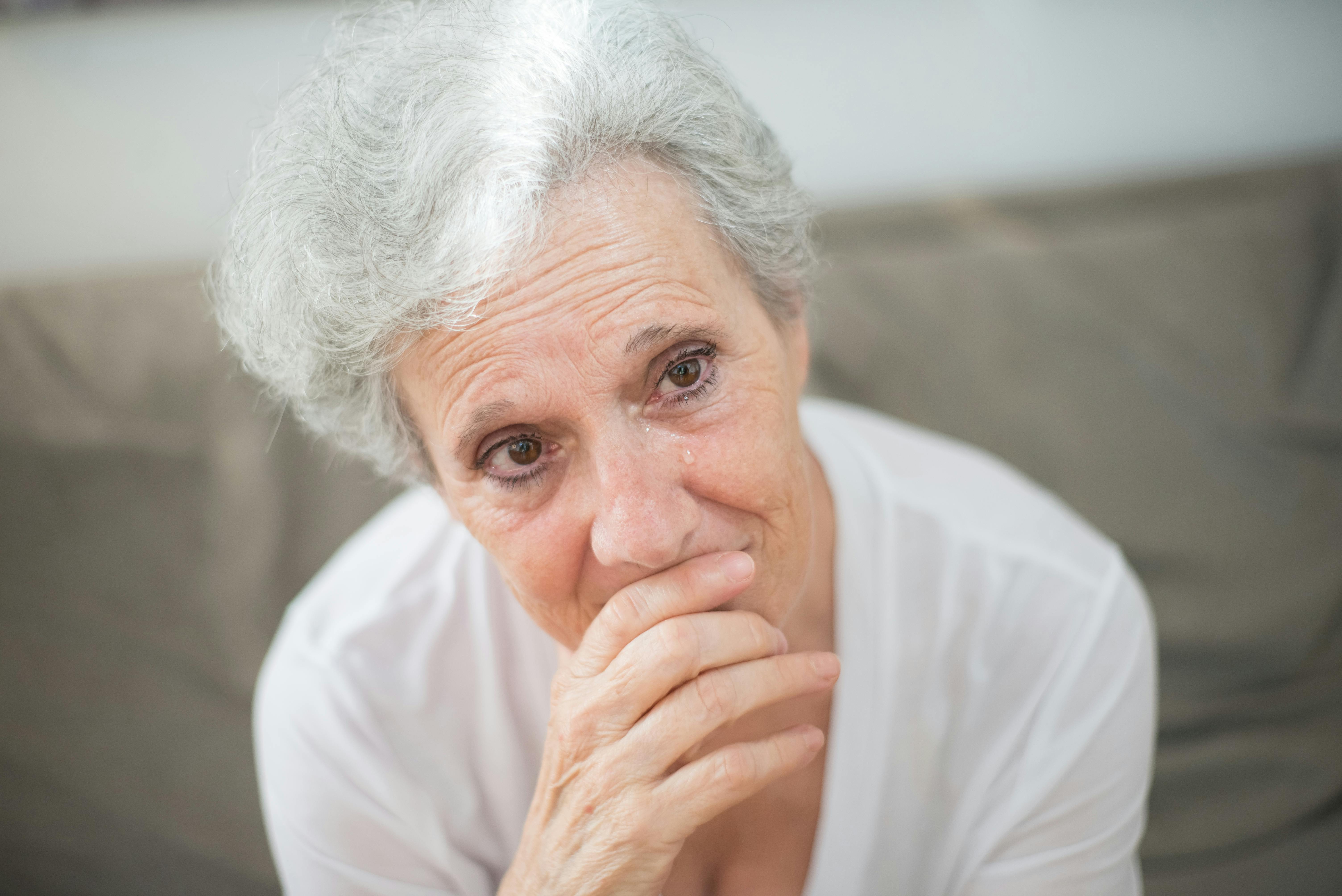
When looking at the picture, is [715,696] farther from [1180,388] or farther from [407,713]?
[1180,388]

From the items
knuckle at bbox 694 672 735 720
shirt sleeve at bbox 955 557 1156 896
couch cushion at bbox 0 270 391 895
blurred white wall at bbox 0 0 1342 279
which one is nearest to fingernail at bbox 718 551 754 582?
knuckle at bbox 694 672 735 720

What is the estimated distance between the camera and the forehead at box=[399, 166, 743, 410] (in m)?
0.92

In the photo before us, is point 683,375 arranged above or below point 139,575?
above

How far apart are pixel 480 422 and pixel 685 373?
0.23 meters

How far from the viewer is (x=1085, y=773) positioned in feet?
4.38

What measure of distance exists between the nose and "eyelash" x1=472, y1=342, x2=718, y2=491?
0.06 metres

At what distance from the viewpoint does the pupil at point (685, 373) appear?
3.32 ft

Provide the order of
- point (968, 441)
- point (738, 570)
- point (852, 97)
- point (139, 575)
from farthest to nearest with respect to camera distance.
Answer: point (852, 97) → point (968, 441) → point (139, 575) → point (738, 570)

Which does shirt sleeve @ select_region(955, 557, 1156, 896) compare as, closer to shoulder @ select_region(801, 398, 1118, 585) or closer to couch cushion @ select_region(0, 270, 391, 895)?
shoulder @ select_region(801, 398, 1118, 585)

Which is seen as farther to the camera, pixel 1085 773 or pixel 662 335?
pixel 1085 773

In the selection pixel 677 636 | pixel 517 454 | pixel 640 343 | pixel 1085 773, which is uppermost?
pixel 640 343

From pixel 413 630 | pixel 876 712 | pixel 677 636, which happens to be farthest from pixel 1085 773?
pixel 413 630

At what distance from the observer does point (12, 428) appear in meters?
1.93

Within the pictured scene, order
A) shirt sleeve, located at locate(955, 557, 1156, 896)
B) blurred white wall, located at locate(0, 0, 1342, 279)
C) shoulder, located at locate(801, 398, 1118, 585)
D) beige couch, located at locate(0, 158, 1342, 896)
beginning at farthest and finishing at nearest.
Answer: blurred white wall, located at locate(0, 0, 1342, 279) < beige couch, located at locate(0, 158, 1342, 896) < shoulder, located at locate(801, 398, 1118, 585) < shirt sleeve, located at locate(955, 557, 1156, 896)
